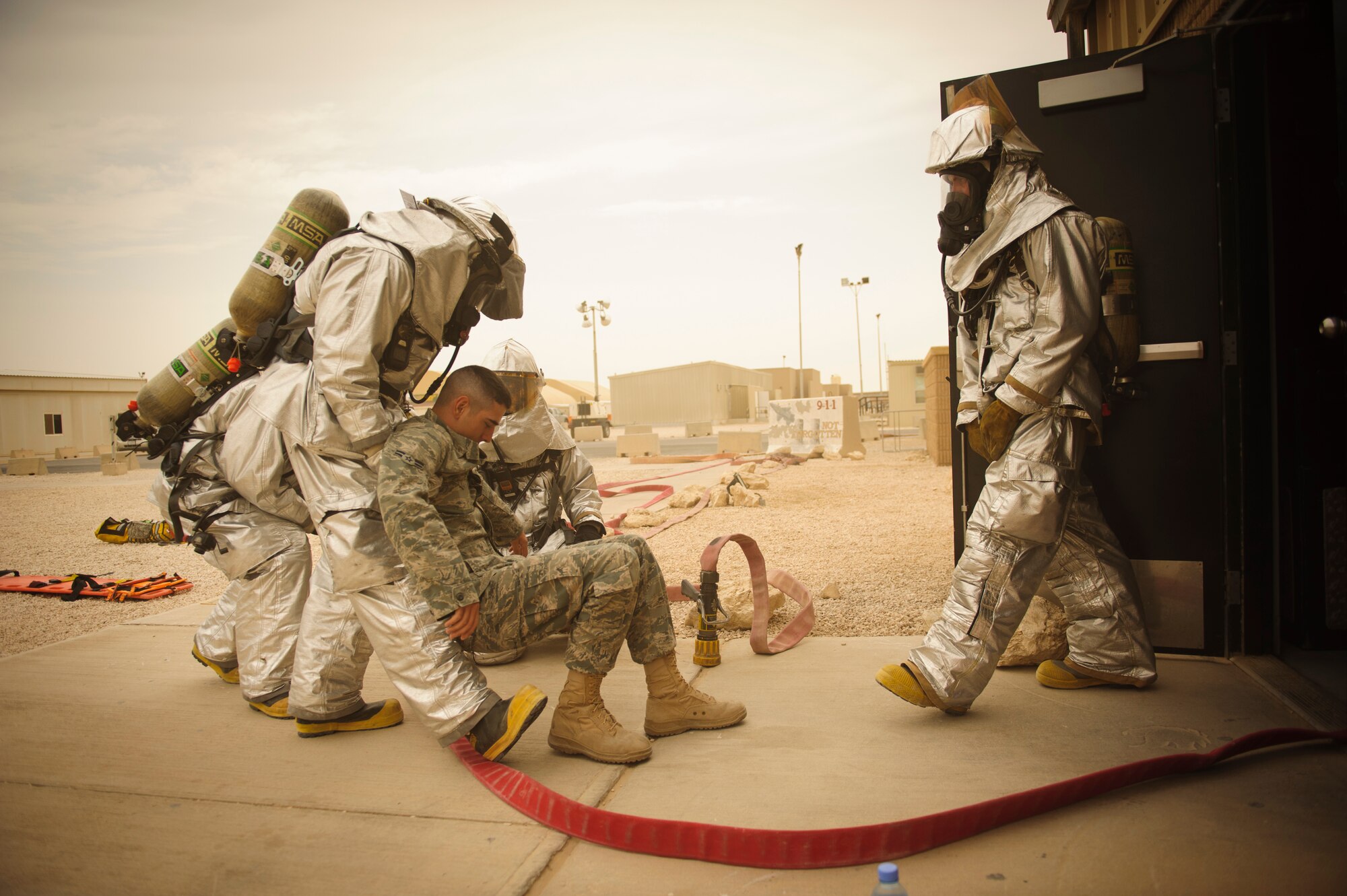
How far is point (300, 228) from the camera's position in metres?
A: 3.11

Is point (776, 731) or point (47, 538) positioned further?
point (47, 538)

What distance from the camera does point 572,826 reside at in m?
2.08

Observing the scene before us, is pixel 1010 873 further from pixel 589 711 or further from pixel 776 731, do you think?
pixel 589 711

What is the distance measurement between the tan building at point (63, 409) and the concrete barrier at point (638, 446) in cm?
1732

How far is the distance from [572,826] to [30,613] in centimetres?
487

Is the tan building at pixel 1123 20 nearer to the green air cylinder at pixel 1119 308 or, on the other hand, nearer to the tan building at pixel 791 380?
the green air cylinder at pixel 1119 308

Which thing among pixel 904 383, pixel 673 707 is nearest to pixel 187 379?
pixel 673 707

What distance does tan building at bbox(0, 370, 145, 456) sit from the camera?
24.8m

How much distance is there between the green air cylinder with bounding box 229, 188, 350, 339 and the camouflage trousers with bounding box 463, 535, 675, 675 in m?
1.50

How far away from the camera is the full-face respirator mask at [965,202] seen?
2.96 meters

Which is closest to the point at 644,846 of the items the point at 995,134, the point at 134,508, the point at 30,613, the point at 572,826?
the point at 572,826

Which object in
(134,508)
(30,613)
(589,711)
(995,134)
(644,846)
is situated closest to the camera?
(644,846)

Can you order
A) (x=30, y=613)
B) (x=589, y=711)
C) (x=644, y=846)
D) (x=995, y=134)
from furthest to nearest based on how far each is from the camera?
1. (x=30, y=613)
2. (x=995, y=134)
3. (x=589, y=711)
4. (x=644, y=846)

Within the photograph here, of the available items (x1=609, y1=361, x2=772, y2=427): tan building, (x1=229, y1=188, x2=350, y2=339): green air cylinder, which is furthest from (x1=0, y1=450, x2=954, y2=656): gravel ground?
(x1=609, y1=361, x2=772, y2=427): tan building
